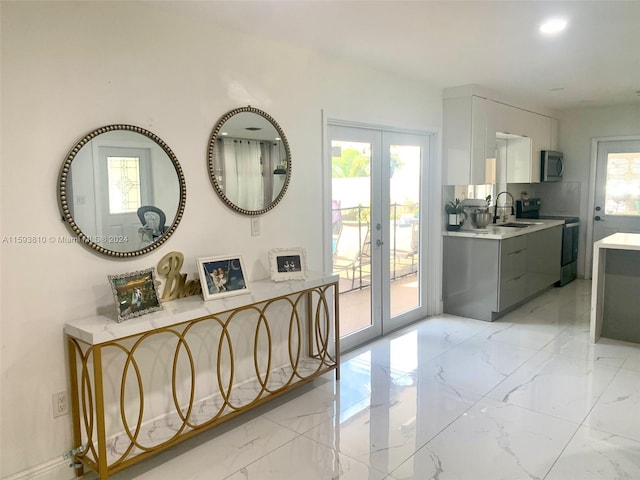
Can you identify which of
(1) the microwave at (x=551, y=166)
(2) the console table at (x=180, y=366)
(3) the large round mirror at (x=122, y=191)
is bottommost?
(2) the console table at (x=180, y=366)

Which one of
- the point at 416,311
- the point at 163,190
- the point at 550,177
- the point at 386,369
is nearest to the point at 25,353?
the point at 163,190

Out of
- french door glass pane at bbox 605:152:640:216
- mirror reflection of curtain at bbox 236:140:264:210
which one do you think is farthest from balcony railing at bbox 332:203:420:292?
french door glass pane at bbox 605:152:640:216

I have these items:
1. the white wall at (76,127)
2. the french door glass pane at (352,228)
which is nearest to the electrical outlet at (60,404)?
the white wall at (76,127)

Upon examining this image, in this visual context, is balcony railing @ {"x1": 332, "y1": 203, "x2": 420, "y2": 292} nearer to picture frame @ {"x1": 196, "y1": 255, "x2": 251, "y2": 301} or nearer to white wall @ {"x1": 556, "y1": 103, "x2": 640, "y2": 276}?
picture frame @ {"x1": 196, "y1": 255, "x2": 251, "y2": 301}

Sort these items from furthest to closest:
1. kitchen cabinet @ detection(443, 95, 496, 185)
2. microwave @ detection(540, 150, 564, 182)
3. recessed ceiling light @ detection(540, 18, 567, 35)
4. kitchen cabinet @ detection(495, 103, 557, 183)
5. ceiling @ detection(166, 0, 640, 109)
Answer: microwave @ detection(540, 150, 564, 182), kitchen cabinet @ detection(495, 103, 557, 183), kitchen cabinet @ detection(443, 95, 496, 185), recessed ceiling light @ detection(540, 18, 567, 35), ceiling @ detection(166, 0, 640, 109)

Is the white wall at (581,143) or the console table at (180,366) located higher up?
the white wall at (581,143)

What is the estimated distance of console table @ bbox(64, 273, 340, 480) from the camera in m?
2.27

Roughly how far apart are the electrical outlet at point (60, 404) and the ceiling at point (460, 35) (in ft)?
6.88

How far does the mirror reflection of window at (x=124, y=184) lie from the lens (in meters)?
2.42

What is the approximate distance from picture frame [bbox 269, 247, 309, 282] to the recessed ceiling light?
210 cm

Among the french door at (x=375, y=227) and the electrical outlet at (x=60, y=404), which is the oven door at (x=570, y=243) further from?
the electrical outlet at (x=60, y=404)

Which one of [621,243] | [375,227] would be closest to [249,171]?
[375,227]

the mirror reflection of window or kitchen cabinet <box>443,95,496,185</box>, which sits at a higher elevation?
kitchen cabinet <box>443,95,496,185</box>

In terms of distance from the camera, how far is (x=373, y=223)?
426cm
